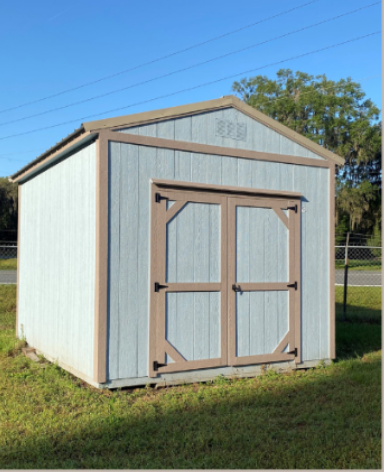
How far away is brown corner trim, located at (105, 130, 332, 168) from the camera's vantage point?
6.10m

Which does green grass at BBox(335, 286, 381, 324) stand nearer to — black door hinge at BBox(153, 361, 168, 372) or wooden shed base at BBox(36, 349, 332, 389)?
wooden shed base at BBox(36, 349, 332, 389)

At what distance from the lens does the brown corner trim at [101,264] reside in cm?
581

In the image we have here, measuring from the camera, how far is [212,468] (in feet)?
12.6

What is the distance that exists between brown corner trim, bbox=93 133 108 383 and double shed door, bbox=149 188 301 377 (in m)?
0.57

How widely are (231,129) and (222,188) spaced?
2.78ft

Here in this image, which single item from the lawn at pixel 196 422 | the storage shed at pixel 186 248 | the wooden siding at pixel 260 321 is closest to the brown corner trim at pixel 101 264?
the storage shed at pixel 186 248

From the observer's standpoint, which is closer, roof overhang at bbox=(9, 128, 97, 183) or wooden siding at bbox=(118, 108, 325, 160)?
roof overhang at bbox=(9, 128, 97, 183)

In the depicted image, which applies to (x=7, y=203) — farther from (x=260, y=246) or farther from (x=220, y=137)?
(x=260, y=246)

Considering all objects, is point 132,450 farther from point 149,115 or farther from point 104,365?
point 149,115

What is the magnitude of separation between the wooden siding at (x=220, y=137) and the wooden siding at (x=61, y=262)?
2.85ft

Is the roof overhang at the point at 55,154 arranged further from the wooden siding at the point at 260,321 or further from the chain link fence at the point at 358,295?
the chain link fence at the point at 358,295

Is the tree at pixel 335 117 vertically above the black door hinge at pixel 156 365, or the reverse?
the tree at pixel 335 117

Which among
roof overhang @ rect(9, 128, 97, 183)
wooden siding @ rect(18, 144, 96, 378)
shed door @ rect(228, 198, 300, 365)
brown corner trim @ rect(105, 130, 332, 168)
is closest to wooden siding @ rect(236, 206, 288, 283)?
shed door @ rect(228, 198, 300, 365)

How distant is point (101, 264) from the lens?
586 cm
